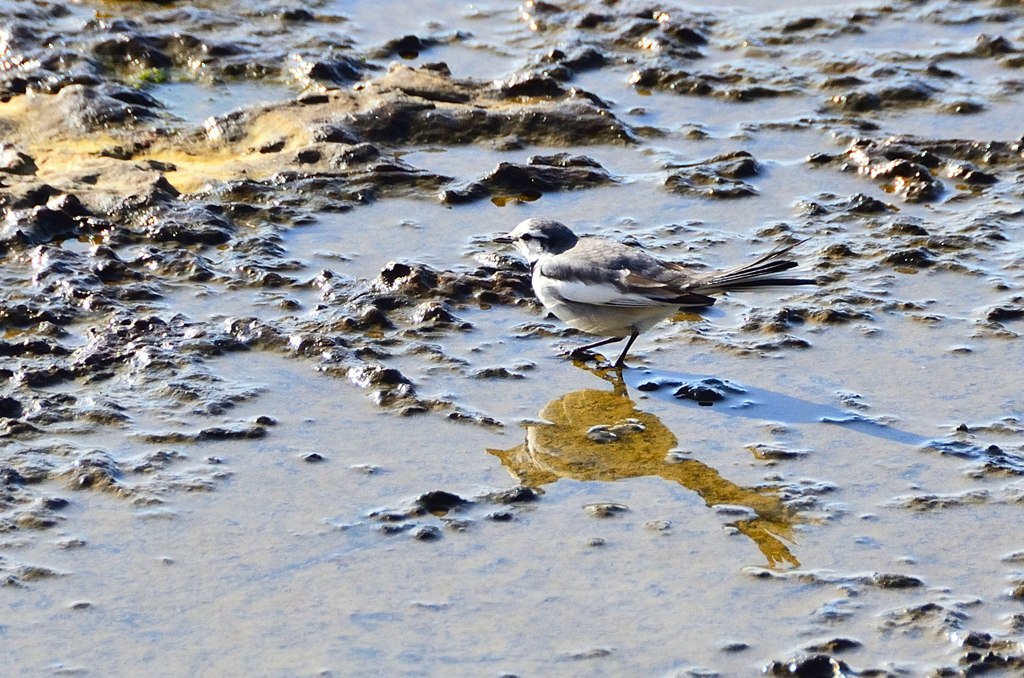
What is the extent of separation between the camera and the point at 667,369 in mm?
6414

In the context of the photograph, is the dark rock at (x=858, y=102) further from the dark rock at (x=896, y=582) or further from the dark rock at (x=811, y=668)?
the dark rock at (x=811, y=668)

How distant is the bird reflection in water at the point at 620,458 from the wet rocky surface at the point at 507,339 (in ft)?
0.07

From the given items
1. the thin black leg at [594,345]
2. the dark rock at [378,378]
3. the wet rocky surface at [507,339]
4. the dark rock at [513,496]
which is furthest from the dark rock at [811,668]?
the thin black leg at [594,345]

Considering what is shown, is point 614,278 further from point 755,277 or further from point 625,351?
point 755,277

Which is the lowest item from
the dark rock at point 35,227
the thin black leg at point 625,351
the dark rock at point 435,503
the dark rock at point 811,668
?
the dark rock at point 811,668

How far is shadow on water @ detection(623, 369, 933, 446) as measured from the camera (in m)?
5.80

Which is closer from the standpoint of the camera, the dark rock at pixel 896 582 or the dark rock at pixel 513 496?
the dark rock at pixel 896 582

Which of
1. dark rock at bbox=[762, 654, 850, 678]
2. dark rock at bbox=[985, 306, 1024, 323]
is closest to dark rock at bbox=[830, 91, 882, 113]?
dark rock at bbox=[985, 306, 1024, 323]

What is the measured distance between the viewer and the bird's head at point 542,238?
665 cm

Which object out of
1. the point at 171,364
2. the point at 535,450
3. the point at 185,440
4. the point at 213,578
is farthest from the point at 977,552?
the point at 171,364

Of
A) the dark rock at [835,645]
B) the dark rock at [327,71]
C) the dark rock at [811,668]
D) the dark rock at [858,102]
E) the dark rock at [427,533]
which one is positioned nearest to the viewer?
the dark rock at [811,668]

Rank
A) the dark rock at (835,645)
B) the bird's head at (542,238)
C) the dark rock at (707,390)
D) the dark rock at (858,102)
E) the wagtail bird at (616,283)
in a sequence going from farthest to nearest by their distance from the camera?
the dark rock at (858,102)
the bird's head at (542,238)
the dark rock at (707,390)
the wagtail bird at (616,283)
the dark rock at (835,645)

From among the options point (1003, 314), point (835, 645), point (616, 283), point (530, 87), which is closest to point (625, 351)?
point (616, 283)

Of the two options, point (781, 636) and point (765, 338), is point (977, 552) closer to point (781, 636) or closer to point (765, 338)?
point (781, 636)
